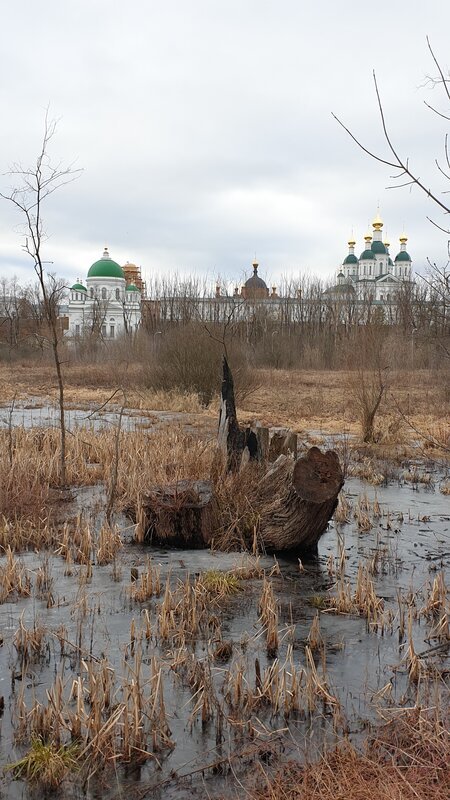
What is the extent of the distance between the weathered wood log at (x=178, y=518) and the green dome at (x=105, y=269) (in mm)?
82480

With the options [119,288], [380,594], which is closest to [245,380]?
[380,594]

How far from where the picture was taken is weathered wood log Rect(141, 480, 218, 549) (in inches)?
305

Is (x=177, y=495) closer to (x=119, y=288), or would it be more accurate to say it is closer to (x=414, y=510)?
(x=414, y=510)

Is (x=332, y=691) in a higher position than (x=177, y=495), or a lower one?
lower

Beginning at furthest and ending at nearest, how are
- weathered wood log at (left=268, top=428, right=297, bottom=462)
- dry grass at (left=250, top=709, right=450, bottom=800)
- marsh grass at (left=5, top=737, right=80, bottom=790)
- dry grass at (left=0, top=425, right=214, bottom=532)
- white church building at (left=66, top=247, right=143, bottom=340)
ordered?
white church building at (left=66, top=247, right=143, bottom=340)
weathered wood log at (left=268, top=428, right=297, bottom=462)
dry grass at (left=0, top=425, right=214, bottom=532)
marsh grass at (left=5, top=737, right=80, bottom=790)
dry grass at (left=250, top=709, right=450, bottom=800)

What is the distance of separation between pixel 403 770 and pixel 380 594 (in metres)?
2.67

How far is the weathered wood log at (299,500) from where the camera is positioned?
7172 mm

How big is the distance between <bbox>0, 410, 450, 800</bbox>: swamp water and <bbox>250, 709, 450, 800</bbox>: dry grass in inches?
7.8

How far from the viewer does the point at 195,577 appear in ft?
21.7

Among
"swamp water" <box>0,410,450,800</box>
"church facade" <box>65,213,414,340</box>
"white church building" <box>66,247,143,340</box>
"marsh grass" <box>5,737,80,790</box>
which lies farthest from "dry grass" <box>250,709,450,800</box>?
"white church building" <box>66,247,143,340</box>

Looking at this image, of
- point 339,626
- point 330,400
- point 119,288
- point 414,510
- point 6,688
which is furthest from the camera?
point 119,288

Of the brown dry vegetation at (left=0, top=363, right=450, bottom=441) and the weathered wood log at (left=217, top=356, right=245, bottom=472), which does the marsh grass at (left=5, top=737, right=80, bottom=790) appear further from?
the brown dry vegetation at (left=0, top=363, right=450, bottom=441)

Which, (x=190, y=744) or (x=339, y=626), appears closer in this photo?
(x=190, y=744)

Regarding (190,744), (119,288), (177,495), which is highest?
(119,288)
